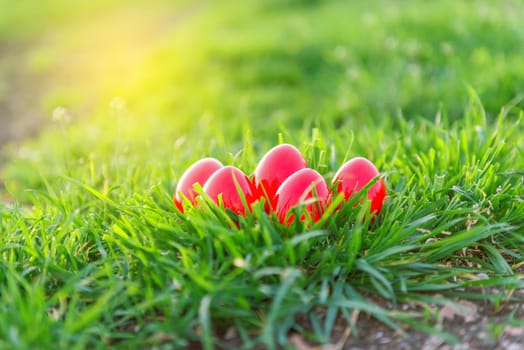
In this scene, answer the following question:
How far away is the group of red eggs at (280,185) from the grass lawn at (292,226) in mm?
69

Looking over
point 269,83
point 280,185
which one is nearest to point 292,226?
point 280,185

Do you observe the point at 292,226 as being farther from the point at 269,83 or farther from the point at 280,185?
the point at 269,83

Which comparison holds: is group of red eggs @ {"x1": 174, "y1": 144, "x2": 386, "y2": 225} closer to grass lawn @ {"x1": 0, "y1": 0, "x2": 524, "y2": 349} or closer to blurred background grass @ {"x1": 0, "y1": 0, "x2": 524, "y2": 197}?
grass lawn @ {"x1": 0, "y1": 0, "x2": 524, "y2": 349}

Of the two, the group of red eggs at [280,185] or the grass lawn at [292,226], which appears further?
the group of red eggs at [280,185]

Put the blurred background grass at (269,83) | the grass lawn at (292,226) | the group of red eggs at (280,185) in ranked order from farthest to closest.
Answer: the blurred background grass at (269,83) < the group of red eggs at (280,185) < the grass lawn at (292,226)

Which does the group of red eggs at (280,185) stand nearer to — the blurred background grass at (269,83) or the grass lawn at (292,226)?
the grass lawn at (292,226)

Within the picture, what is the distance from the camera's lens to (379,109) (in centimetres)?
443

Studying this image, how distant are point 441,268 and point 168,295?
34.8 inches

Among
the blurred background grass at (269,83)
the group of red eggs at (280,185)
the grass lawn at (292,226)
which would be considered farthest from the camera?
the blurred background grass at (269,83)

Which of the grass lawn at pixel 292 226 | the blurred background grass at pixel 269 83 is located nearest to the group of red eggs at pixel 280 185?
the grass lawn at pixel 292 226

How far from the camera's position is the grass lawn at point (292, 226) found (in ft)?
6.19

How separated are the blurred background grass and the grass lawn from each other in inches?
1.0

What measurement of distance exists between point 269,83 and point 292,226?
356cm

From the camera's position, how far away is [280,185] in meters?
2.27
